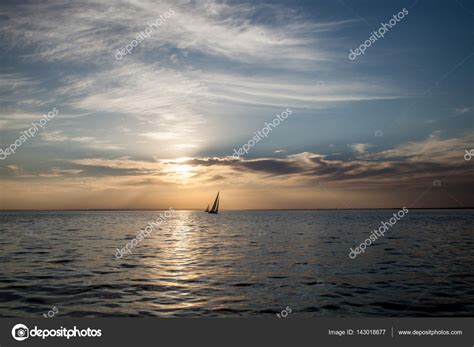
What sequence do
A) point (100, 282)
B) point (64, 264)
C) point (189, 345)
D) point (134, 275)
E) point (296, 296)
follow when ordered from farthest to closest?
1. point (64, 264)
2. point (134, 275)
3. point (100, 282)
4. point (296, 296)
5. point (189, 345)

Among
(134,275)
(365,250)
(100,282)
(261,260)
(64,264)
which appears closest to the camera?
(100,282)

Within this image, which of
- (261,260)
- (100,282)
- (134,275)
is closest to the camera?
(100,282)

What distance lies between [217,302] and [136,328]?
6.80 m

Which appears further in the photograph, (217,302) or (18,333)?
(217,302)

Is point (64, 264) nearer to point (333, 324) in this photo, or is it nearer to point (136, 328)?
point (136, 328)

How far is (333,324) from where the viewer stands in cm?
941

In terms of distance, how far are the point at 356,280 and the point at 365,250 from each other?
1560cm

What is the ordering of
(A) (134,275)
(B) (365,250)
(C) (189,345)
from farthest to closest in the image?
(B) (365,250), (A) (134,275), (C) (189,345)

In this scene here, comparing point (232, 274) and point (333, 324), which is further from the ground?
point (333, 324)

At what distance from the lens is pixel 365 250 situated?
115 ft

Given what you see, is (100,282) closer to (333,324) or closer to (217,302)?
(217,302)

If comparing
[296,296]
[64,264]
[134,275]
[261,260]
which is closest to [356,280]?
[296,296]

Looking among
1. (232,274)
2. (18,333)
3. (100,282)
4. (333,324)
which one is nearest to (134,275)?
(100,282)

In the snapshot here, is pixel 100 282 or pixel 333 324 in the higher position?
pixel 333 324
